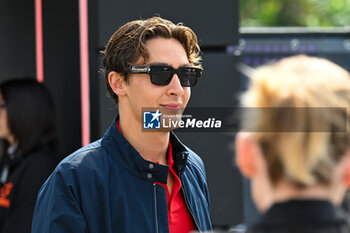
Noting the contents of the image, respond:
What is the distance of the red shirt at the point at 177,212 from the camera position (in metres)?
2.44

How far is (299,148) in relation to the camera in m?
1.34

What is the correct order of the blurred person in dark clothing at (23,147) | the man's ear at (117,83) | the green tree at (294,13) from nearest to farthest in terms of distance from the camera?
the man's ear at (117,83) → the blurred person in dark clothing at (23,147) → the green tree at (294,13)

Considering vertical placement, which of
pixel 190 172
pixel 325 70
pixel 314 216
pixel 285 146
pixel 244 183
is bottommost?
pixel 244 183

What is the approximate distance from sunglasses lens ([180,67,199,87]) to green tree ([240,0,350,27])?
9.94 m

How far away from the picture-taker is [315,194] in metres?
1.34

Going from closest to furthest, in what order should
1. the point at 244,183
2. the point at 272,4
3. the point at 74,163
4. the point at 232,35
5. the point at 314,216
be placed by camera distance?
the point at 314,216, the point at 74,163, the point at 232,35, the point at 244,183, the point at 272,4

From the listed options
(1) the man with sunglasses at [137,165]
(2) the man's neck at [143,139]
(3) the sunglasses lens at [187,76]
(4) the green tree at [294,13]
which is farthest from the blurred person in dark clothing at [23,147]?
(4) the green tree at [294,13]

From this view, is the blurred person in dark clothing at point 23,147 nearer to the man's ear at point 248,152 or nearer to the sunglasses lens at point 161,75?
the sunglasses lens at point 161,75

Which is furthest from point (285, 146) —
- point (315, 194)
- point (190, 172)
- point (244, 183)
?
point (244, 183)

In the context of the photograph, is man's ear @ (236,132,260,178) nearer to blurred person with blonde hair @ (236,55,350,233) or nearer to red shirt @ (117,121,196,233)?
blurred person with blonde hair @ (236,55,350,233)

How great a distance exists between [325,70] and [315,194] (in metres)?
0.28

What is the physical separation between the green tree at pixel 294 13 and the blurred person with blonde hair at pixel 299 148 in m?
11.1

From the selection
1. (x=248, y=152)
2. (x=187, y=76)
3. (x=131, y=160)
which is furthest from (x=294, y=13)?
(x=248, y=152)

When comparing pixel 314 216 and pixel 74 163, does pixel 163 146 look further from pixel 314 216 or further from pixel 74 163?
pixel 314 216
